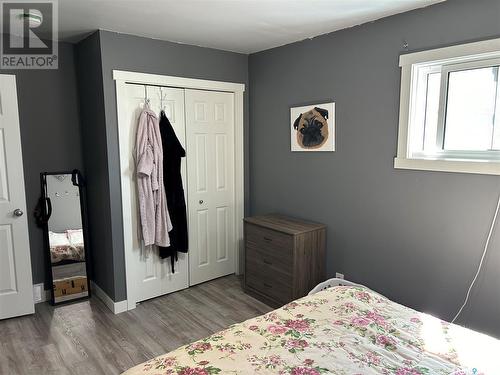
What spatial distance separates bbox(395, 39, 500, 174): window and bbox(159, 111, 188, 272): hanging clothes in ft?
6.26

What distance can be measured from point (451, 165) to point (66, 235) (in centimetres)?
325

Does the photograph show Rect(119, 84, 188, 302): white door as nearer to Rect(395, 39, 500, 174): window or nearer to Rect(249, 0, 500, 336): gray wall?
Rect(249, 0, 500, 336): gray wall

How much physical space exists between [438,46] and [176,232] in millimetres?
2587

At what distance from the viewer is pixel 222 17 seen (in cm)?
260

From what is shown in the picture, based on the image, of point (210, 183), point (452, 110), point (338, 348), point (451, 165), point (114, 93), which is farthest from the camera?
point (210, 183)

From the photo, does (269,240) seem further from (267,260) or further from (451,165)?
(451,165)

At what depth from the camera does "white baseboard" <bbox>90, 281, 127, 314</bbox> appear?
314 cm

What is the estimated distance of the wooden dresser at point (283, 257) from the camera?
9.75 feet

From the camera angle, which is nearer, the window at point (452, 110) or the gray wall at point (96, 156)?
the window at point (452, 110)

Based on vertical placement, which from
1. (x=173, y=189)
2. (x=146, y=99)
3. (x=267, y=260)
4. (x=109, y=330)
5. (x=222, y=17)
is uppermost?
(x=222, y=17)

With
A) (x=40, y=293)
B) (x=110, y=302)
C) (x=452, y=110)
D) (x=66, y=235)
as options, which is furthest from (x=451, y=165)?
(x=40, y=293)

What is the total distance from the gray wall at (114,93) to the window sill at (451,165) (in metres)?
2.02

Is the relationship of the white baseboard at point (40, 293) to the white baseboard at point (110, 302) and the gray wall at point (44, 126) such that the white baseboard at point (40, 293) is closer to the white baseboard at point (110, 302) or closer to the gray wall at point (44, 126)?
the gray wall at point (44, 126)

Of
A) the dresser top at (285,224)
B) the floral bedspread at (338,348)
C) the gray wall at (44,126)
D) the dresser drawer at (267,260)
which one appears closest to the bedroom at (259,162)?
the gray wall at (44,126)
